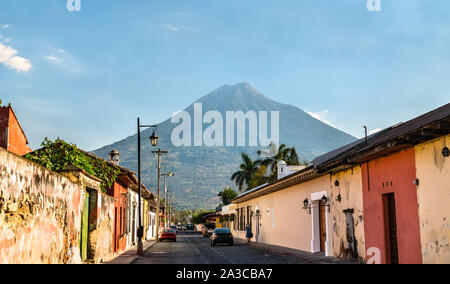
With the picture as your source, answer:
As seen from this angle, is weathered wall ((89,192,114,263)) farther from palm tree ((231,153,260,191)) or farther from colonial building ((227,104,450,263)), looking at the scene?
palm tree ((231,153,260,191))

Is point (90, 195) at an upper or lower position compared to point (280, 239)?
upper

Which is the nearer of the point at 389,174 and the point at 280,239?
the point at 389,174

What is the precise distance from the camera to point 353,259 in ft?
58.7

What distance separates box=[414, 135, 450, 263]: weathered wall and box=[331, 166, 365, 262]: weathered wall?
449 cm

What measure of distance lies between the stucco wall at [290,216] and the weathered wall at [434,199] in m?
8.49

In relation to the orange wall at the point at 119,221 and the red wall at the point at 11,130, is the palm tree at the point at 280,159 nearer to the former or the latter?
the orange wall at the point at 119,221

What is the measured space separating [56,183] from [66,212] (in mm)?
1392

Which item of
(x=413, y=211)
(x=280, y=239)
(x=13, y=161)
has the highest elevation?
(x=13, y=161)

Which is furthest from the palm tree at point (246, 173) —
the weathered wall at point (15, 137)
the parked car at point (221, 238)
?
the weathered wall at point (15, 137)

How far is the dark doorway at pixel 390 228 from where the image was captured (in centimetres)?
1471
